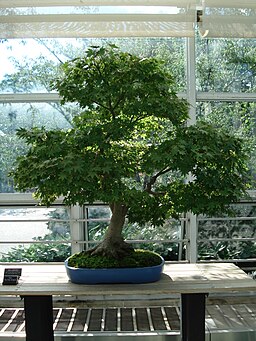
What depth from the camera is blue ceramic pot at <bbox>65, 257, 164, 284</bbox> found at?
2.16 meters

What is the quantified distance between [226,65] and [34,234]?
2.13m

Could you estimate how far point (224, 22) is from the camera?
132 inches

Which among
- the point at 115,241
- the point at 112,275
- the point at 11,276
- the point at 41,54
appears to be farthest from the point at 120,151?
the point at 41,54

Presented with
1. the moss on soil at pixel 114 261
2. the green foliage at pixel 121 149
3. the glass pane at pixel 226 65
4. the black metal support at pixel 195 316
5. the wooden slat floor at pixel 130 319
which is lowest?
the wooden slat floor at pixel 130 319

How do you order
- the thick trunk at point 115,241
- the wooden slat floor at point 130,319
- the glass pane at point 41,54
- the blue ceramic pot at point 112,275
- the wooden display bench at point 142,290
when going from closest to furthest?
1. the wooden display bench at point 142,290
2. the blue ceramic pot at point 112,275
3. the thick trunk at point 115,241
4. the wooden slat floor at point 130,319
5. the glass pane at point 41,54

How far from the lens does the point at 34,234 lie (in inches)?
155

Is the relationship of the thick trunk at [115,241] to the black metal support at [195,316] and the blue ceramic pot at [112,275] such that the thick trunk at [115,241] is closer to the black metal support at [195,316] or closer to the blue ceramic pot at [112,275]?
the blue ceramic pot at [112,275]

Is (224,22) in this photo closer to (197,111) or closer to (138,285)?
(197,111)

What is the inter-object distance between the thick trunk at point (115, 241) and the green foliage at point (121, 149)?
0.12 metres

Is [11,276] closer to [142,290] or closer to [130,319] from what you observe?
[142,290]

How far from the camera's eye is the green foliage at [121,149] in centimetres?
208

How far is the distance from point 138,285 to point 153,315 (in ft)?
4.69

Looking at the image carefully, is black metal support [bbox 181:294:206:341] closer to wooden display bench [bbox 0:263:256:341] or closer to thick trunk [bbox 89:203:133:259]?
wooden display bench [bbox 0:263:256:341]

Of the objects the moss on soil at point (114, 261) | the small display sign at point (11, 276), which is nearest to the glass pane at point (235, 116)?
the moss on soil at point (114, 261)
